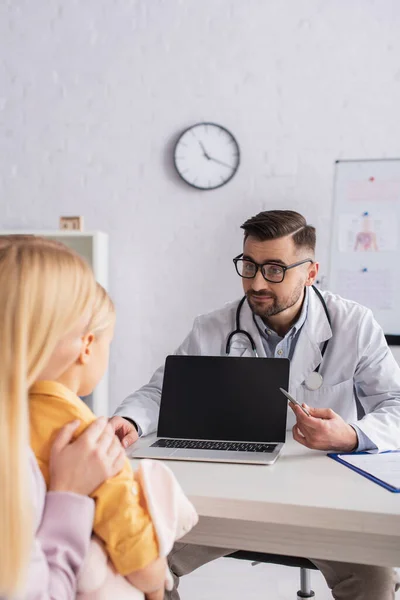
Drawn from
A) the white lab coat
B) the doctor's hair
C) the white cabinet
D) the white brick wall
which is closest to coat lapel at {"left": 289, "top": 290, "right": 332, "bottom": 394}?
the white lab coat

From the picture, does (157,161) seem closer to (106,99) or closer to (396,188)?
(106,99)

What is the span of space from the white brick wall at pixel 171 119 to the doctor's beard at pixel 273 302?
1226mm

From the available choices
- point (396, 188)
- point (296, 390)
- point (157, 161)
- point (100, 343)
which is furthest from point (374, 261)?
Answer: point (100, 343)

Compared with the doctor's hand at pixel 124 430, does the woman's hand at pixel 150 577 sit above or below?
above

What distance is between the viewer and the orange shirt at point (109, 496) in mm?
842

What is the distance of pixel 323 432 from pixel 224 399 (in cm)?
24

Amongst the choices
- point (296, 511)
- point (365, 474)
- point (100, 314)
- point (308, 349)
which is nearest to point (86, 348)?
point (100, 314)

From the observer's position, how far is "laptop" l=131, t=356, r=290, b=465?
1510 mm

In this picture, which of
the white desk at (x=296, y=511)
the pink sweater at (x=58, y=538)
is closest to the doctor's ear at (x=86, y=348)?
the pink sweater at (x=58, y=538)

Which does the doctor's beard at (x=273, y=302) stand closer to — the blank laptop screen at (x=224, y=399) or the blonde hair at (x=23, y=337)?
the blank laptop screen at (x=224, y=399)

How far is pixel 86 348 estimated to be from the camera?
0.90 meters

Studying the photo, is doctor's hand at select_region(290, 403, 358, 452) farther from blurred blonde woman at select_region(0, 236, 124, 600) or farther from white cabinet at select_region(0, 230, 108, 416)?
white cabinet at select_region(0, 230, 108, 416)

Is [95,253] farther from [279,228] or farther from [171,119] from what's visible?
[279,228]

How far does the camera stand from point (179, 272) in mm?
3291
